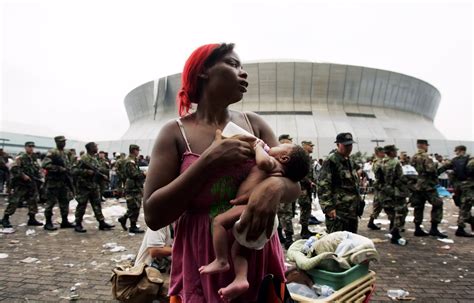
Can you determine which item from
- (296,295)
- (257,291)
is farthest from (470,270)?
(257,291)

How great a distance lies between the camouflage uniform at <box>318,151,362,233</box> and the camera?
5059mm

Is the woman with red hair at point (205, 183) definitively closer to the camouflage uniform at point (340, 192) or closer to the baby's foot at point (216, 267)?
the baby's foot at point (216, 267)

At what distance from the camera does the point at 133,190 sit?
8.09 metres

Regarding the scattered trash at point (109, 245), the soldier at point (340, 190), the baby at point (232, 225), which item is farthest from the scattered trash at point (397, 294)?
the scattered trash at point (109, 245)

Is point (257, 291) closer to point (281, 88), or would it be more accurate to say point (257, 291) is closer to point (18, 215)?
point (18, 215)

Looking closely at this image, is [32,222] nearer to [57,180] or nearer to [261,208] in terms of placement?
[57,180]

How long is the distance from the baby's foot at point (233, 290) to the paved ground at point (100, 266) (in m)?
3.44

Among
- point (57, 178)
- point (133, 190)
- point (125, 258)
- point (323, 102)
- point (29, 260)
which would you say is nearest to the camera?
point (29, 260)

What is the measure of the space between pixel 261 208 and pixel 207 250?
1.09 feet

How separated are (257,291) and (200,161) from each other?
59 cm

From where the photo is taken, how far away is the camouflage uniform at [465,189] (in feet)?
24.6

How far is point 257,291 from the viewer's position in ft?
4.21

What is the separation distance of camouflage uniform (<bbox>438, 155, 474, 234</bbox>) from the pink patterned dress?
8075mm

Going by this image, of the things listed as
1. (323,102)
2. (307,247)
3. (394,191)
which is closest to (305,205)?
(394,191)
